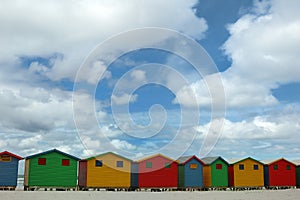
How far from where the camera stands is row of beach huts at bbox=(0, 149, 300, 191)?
3731 centimetres

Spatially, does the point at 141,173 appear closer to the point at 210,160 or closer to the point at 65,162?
the point at 65,162

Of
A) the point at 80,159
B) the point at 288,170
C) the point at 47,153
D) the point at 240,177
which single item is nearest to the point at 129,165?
the point at 80,159

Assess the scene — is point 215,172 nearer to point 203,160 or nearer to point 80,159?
point 203,160

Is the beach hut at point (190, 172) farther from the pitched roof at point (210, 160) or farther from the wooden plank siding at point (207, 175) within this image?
the pitched roof at point (210, 160)

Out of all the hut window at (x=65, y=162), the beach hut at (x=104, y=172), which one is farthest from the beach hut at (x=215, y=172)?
the hut window at (x=65, y=162)

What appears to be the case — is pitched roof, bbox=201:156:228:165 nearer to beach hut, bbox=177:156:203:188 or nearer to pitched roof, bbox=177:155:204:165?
pitched roof, bbox=177:155:204:165

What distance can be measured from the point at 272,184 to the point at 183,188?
12.5 metres

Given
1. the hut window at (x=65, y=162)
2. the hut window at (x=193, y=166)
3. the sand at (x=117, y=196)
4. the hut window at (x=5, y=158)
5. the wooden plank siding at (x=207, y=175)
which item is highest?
the hut window at (x=5, y=158)

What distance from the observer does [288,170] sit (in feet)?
164

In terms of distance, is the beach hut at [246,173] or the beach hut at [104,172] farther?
the beach hut at [246,173]

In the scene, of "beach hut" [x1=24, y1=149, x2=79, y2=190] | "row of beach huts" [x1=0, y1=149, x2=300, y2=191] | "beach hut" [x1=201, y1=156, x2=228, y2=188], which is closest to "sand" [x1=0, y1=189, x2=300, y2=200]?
"beach hut" [x1=24, y1=149, x2=79, y2=190]

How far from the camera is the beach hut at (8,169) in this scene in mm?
36281

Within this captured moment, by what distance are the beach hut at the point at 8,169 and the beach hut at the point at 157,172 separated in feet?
39.8

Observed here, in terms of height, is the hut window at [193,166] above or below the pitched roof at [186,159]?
below
